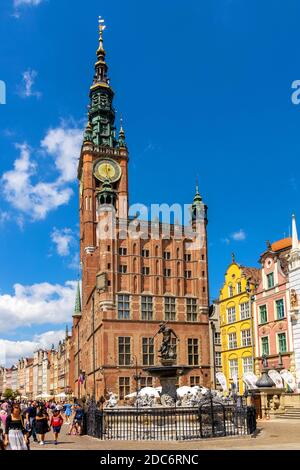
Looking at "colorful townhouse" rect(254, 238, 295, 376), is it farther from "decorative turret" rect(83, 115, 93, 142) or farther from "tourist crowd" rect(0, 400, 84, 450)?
"decorative turret" rect(83, 115, 93, 142)

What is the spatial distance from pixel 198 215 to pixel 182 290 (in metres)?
8.66

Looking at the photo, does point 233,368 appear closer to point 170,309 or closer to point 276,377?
point 170,309

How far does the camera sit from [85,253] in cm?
6225

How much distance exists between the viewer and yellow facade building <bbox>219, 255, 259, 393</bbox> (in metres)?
49.1

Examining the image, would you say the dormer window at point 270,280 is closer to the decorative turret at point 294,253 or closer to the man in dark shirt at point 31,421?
the decorative turret at point 294,253

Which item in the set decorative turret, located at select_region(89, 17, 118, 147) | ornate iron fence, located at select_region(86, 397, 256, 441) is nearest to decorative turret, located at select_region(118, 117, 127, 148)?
decorative turret, located at select_region(89, 17, 118, 147)

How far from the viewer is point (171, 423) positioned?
72.9 ft

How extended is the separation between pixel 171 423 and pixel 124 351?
27005mm

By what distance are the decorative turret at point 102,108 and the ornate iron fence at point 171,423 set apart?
173 feet

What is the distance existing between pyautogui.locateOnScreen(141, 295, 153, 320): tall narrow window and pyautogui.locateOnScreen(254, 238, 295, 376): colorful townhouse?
9.85 m
